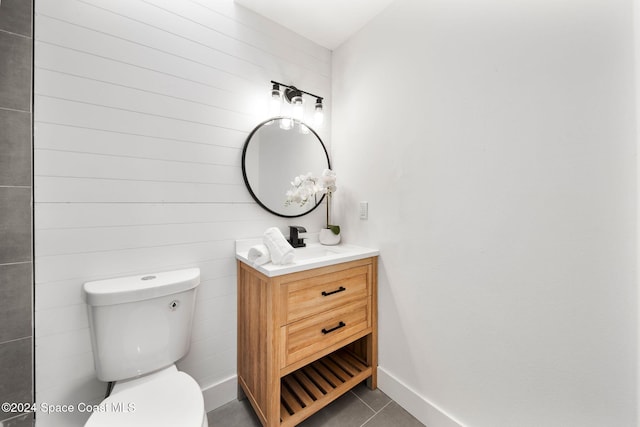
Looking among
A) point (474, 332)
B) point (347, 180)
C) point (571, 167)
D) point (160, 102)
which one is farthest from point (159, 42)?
point (474, 332)

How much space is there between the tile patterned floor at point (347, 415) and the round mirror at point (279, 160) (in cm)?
116

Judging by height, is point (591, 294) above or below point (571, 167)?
below

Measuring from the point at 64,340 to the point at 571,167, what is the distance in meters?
2.12

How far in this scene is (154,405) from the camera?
94 cm

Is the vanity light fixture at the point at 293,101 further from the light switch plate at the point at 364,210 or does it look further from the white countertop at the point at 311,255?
the white countertop at the point at 311,255

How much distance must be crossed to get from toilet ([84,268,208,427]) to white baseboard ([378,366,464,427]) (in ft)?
3.51

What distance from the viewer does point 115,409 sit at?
0.90 m

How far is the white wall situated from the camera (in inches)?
32.2

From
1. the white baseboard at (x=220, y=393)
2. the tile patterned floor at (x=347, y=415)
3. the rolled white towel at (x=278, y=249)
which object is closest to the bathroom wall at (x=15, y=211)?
the white baseboard at (x=220, y=393)

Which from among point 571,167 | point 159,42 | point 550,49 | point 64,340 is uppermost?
point 159,42

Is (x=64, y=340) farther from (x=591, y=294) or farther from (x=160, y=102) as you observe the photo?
(x=591, y=294)

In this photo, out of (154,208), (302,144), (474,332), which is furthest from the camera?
(302,144)

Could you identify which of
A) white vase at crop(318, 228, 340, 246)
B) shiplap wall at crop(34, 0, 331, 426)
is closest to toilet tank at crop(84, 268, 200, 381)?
shiplap wall at crop(34, 0, 331, 426)

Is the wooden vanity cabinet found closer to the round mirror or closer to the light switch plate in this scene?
the light switch plate
